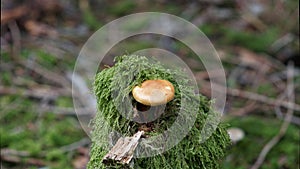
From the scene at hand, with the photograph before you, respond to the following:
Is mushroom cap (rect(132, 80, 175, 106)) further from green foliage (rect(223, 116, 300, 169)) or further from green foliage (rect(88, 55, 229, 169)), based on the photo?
green foliage (rect(223, 116, 300, 169))

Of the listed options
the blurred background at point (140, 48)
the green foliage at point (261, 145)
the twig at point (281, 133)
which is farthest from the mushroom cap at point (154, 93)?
the twig at point (281, 133)

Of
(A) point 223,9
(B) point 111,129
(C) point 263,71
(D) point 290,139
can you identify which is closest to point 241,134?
(D) point 290,139

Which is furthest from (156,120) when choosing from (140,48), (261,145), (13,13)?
(13,13)

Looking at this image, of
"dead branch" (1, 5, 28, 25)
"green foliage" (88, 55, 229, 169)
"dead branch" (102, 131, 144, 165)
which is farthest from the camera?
"dead branch" (1, 5, 28, 25)

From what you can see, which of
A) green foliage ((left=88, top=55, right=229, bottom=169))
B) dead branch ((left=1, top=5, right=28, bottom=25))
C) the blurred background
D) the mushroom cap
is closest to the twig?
the blurred background

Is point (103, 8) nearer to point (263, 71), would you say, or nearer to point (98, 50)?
point (98, 50)

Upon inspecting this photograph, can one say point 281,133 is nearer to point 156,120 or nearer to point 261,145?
point 261,145
